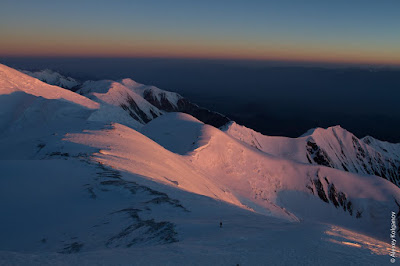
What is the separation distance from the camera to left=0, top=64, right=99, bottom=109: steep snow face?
64544mm

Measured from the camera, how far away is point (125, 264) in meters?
7.41

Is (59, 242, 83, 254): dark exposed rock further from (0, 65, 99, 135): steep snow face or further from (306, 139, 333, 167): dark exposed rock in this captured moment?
(306, 139, 333, 167): dark exposed rock

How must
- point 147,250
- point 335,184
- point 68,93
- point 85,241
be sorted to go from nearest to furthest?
point 147,250 → point 85,241 → point 335,184 → point 68,93

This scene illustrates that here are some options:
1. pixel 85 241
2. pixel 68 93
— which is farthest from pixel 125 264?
pixel 68 93

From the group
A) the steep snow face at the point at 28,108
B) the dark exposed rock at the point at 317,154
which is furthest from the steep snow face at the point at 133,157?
the dark exposed rock at the point at 317,154

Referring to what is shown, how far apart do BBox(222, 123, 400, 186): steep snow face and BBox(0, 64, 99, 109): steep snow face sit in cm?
5525

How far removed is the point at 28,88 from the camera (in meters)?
70.0

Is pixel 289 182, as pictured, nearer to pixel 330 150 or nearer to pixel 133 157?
pixel 133 157

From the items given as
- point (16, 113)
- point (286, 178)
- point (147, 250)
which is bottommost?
point (286, 178)

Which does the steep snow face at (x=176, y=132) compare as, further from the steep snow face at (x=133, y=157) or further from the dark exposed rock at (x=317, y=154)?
the dark exposed rock at (x=317, y=154)

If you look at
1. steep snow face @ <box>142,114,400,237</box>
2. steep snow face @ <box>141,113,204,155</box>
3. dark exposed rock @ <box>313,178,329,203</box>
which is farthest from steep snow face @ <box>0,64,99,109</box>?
dark exposed rock @ <box>313,178,329,203</box>

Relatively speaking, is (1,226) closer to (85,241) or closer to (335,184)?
(85,241)

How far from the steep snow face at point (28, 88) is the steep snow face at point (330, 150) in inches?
2175

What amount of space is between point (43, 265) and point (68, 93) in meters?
81.4
